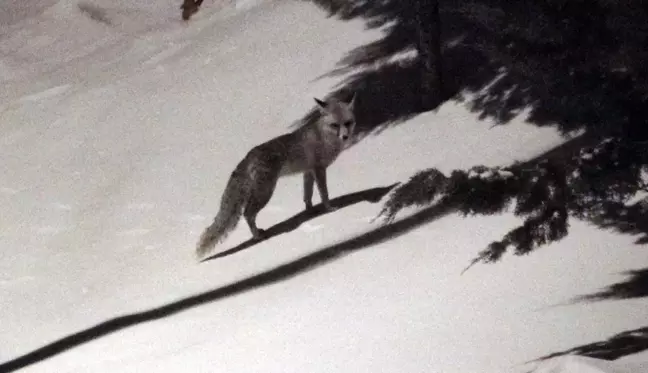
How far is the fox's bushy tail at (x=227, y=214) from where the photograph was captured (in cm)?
110

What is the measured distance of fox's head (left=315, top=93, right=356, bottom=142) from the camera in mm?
1082

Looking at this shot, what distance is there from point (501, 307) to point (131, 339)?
54 cm

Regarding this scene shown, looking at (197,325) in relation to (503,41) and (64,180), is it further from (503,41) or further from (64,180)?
(503,41)

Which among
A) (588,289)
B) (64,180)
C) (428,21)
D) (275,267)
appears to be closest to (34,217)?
(64,180)

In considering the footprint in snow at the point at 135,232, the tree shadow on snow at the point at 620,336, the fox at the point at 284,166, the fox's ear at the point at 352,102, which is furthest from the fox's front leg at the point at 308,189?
the tree shadow on snow at the point at 620,336

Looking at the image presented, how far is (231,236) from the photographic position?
110cm

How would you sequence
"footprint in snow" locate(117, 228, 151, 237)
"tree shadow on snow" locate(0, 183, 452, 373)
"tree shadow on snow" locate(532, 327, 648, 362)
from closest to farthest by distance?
"tree shadow on snow" locate(532, 327, 648, 362) → "tree shadow on snow" locate(0, 183, 452, 373) → "footprint in snow" locate(117, 228, 151, 237)

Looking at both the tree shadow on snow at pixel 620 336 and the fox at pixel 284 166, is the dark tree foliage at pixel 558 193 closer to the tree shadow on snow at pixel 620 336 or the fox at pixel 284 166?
the tree shadow on snow at pixel 620 336

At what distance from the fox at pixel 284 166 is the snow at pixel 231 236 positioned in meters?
0.02

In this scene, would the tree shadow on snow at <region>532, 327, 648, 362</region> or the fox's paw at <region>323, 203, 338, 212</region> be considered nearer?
the tree shadow on snow at <region>532, 327, 648, 362</region>

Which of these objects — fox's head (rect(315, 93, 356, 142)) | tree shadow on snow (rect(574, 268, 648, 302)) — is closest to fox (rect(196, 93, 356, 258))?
fox's head (rect(315, 93, 356, 142))

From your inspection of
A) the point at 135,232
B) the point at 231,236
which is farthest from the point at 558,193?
the point at 135,232

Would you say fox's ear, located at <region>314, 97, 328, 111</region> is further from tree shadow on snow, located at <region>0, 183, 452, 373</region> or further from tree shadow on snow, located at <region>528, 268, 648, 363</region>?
tree shadow on snow, located at <region>528, 268, 648, 363</region>

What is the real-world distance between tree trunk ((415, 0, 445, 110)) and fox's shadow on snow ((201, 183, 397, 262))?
0.44 feet
